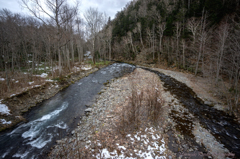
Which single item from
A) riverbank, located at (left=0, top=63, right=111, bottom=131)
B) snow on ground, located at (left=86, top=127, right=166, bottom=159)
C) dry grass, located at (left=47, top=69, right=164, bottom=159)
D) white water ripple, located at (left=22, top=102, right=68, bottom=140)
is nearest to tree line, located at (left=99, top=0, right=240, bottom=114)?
dry grass, located at (left=47, top=69, right=164, bottom=159)

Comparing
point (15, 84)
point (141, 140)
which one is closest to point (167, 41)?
point (141, 140)

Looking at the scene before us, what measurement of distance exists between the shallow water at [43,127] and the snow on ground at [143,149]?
8.64 ft

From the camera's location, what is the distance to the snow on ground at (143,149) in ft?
12.9

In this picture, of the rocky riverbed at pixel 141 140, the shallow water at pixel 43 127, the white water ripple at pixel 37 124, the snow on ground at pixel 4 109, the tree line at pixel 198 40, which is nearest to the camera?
A: the rocky riverbed at pixel 141 140

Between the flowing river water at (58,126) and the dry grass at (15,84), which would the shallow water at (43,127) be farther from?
the dry grass at (15,84)

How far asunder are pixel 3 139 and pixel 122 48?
3990 cm

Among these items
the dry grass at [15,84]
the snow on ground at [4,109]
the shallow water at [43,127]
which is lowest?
the shallow water at [43,127]

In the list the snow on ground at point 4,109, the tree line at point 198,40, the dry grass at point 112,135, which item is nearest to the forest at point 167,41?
the tree line at point 198,40

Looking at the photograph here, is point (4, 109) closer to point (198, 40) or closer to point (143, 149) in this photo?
point (143, 149)

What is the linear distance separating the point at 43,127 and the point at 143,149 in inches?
250

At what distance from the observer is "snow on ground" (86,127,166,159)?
3.92 metres

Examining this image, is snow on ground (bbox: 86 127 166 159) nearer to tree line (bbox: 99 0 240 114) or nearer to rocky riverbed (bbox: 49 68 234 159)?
rocky riverbed (bbox: 49 68 234 159)

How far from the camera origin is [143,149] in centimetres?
421

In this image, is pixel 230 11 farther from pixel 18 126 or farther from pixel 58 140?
pixel 18 126
